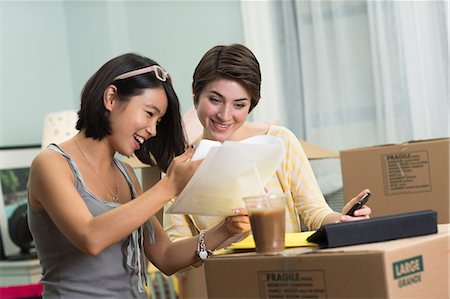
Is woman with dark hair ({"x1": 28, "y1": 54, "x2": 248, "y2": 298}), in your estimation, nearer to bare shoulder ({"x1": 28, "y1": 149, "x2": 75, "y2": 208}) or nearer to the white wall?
bare shoulder ({"x1": 28, "y1": 149, "x2": 75, "y2": 208})

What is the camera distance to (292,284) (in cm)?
130

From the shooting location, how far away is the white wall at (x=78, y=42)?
4227 millimetres

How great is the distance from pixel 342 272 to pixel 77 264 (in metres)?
0.62

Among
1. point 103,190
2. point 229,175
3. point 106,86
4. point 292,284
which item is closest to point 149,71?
point 106,86

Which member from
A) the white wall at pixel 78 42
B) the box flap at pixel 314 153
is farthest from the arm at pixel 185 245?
the white wall at pixel 78 42

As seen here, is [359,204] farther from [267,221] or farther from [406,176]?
[406,176]

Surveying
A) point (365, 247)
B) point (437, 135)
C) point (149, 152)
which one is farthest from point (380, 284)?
point (437, 135)

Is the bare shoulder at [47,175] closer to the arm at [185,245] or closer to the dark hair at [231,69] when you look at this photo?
the arm at [185,245]

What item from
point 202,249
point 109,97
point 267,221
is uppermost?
point 109,97

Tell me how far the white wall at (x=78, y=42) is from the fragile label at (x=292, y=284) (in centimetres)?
292

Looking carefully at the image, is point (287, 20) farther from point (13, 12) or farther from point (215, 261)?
point (215, 261)

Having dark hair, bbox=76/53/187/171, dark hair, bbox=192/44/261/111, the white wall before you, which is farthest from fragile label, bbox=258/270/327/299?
the white wall

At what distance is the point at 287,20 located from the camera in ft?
12.7

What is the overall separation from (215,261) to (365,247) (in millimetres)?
267
